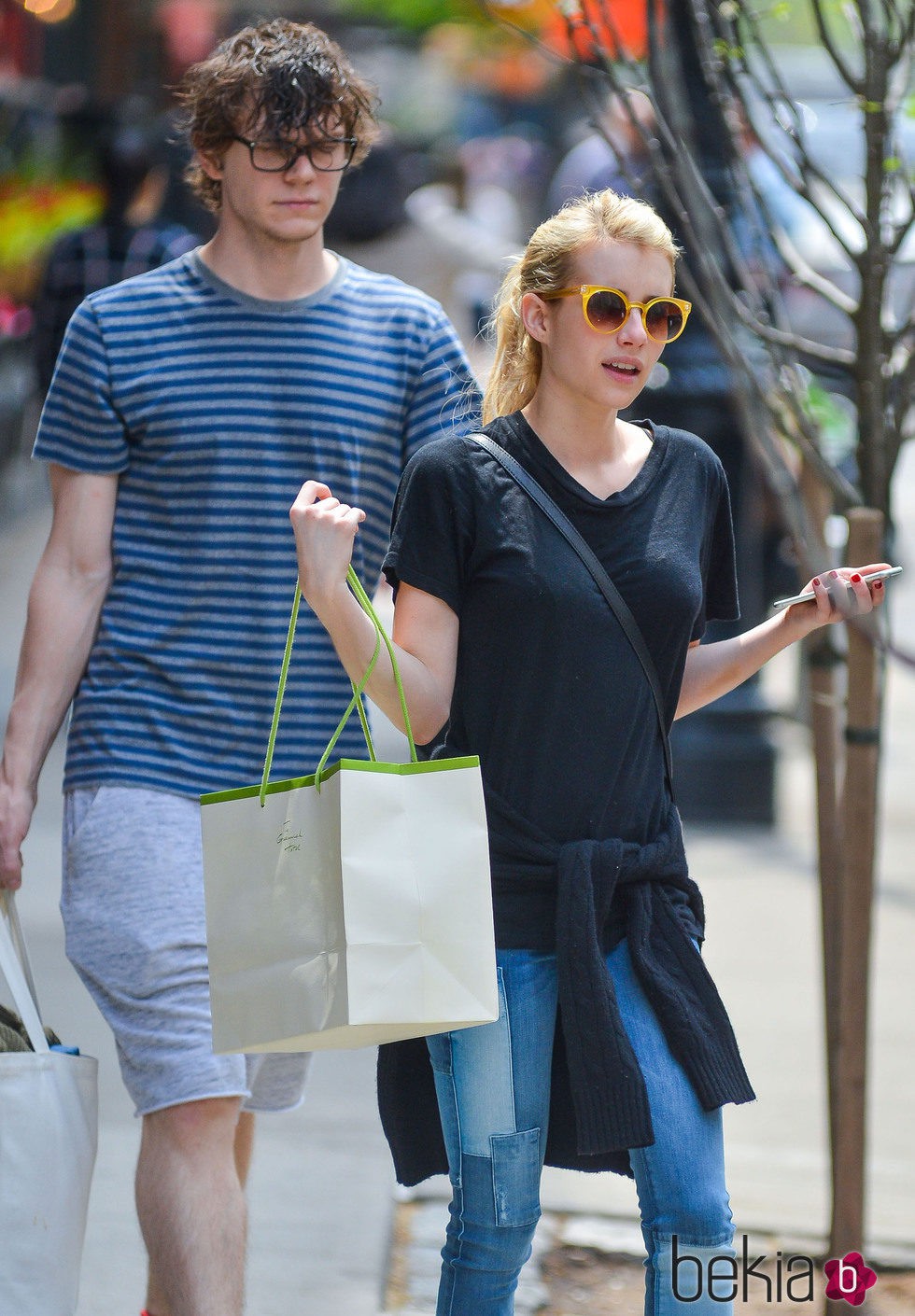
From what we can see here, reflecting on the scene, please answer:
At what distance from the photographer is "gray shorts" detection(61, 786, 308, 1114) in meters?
2.88

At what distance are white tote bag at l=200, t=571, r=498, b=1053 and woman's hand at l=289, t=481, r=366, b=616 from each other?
10 centimetres

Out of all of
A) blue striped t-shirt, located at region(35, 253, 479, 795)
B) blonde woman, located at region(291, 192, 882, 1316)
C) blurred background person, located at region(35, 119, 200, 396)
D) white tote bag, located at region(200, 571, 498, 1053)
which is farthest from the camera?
blurred background person, located at region(35, 119, 200, 396)

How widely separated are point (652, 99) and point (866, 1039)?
1732mm

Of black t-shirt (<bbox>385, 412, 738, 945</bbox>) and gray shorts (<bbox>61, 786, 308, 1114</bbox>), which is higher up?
black t-shirt (<bbox>385, 412, 738, 945</bbox>)

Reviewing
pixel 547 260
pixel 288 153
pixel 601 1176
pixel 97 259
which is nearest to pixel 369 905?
pixel 547 260

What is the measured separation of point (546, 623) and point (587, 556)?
11cm

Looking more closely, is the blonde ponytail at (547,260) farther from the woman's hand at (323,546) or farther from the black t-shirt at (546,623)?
the woman's hand at (323,546)

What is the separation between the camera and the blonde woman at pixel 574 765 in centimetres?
249

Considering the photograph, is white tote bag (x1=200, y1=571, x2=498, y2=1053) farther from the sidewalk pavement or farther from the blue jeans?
the sidewalk pavement

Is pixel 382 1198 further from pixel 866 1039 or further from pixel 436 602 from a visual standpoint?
pixel 436 602

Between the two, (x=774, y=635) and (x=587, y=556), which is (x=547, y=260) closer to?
(x=587, y=556)

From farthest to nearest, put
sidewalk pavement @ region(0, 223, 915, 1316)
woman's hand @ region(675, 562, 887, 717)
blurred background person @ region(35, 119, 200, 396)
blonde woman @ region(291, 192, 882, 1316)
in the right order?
1. blurred background person @ region(35, 119, 200, 396)
2. sidewalk pavement @ region(0, 223, 915, 1316)
3. woman's hand @ region(675, 562, 887, 717)
4. blonde woman @ region(291, 192, 882, 1316)

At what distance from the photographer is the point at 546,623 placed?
252cm
